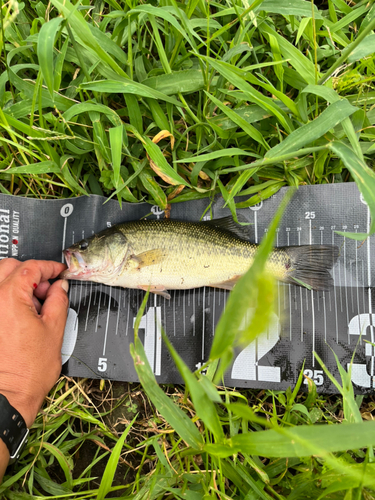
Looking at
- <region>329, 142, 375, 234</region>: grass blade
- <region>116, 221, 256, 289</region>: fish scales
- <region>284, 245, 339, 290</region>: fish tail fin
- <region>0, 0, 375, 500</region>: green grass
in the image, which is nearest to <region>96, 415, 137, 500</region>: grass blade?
<region>0, 0, 375, 500</region>: green grass

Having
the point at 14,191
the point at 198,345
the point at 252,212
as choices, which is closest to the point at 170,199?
the point at 252,212

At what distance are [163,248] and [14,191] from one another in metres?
1.52

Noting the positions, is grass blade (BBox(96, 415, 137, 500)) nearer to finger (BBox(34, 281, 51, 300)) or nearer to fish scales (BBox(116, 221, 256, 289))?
fish scales (BBox(116, 221, 256, 289))

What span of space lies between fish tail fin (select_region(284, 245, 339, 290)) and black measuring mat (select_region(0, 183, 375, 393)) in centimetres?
7

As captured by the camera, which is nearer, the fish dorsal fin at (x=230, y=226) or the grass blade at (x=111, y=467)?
the grass blade at (x=111, y=467)

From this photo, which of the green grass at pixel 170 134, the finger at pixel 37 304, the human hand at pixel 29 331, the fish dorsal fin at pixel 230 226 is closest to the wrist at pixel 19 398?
the human hand at pixel 29 331

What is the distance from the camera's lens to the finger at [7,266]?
8.74 feet

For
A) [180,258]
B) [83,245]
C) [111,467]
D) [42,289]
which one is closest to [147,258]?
[180,258]

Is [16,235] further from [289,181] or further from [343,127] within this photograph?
[343,127]

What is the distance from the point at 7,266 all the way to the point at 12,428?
1.23 meters

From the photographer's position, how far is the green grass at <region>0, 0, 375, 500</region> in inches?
86.1

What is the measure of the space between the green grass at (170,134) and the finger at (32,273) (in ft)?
2.12

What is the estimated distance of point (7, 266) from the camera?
2.70 metres

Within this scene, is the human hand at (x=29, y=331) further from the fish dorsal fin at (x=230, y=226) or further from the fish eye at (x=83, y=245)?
the fish dorsal fin at (x=230, y=226)
